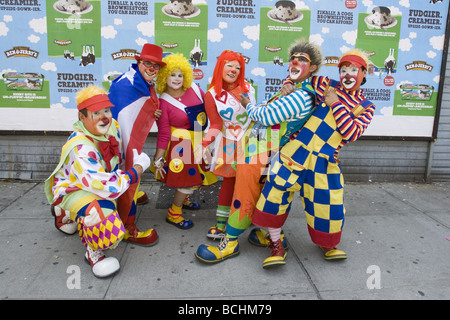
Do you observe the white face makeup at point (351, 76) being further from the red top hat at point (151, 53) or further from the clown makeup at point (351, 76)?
the red top hat at point (151, 53)

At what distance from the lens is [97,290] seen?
2490mm

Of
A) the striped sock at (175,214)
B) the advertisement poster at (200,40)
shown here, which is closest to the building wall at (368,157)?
the advertisement poster at (200,40)

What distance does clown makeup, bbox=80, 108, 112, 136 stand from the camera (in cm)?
258

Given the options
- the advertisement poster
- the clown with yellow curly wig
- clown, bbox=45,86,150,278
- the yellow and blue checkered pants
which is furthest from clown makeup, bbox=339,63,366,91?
the advertisement poster

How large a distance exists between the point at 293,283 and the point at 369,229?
4.45ft

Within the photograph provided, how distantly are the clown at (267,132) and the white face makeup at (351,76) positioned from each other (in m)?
0.24

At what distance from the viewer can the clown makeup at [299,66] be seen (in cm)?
268

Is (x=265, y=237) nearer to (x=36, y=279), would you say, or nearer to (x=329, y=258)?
(x=329, y=258)

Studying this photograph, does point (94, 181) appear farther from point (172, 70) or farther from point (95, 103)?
point (172, 70)

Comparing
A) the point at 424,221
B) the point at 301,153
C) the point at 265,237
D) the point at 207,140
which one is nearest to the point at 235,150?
the point at 207,140

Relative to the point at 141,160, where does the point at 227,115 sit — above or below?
above

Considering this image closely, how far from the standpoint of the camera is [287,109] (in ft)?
8.42

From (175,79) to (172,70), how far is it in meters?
0.08

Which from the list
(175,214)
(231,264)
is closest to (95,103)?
(175,214)
